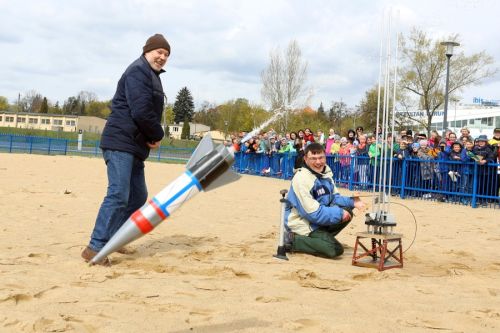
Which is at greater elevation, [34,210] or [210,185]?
[210,185]

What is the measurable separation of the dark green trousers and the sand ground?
12 cm

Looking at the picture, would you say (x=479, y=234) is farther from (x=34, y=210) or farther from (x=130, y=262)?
(x=34, y=210)

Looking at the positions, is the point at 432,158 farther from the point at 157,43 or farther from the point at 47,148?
the point at 47,148

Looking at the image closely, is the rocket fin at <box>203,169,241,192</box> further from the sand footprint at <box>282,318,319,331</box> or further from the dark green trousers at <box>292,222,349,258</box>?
the dark green trousers at <box>292,222,349,258</box>

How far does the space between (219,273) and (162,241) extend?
1910 mm

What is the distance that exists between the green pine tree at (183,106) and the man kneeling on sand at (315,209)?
115m

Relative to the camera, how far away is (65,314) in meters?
3.36

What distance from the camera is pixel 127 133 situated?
16.5 ft

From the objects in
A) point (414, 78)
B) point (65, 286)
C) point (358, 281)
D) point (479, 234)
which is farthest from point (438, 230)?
point (414, 78)

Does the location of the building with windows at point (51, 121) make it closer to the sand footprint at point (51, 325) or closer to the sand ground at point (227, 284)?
the sand ground at point (227, 284)

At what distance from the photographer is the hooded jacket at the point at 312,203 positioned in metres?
5.84

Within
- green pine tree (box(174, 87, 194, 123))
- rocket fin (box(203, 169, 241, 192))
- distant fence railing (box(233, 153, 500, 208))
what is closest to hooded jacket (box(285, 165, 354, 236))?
rocket fin (box(203, 169, 241, 192))

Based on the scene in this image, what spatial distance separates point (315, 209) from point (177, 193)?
343 cm

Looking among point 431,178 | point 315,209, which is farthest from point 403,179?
point 315,209
